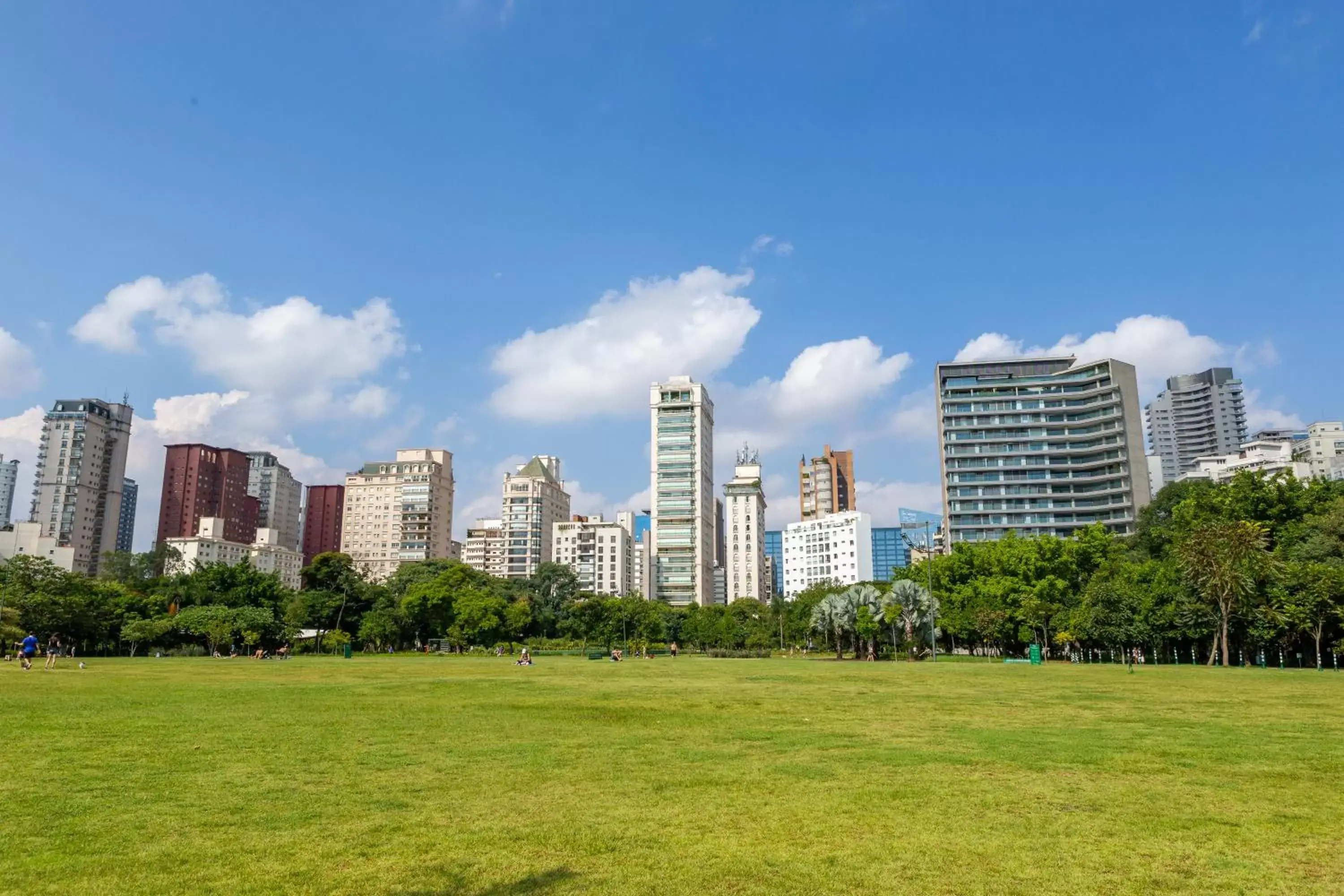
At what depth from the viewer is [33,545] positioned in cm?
13725

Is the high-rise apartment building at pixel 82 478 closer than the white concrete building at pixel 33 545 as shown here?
No

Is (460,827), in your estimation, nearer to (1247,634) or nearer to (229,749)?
(229,749)

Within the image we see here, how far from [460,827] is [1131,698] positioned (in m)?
23.1

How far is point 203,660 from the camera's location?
58906 millimetres

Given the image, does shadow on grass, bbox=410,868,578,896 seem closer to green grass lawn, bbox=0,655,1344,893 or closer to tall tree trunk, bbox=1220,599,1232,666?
green grass lawn, bbox=0,655,1344,893

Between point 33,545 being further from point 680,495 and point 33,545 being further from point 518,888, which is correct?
point 518,888

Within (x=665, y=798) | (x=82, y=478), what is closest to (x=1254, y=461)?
(x=665, y=798)

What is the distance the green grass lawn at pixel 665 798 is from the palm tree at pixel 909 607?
3979 centimetres

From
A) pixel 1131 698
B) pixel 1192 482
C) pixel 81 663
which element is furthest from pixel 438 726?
pixel 1192 482

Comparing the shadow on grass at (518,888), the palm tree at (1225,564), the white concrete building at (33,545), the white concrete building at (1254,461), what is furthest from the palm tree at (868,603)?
the white concrete building at (1254,461)

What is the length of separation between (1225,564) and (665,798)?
57.3m

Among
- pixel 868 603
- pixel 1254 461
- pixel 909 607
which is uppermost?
pixel 1254 461

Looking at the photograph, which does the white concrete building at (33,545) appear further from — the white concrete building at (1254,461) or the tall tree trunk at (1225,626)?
the white concrete building at (1254,461)

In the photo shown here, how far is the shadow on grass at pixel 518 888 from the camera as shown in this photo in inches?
276
